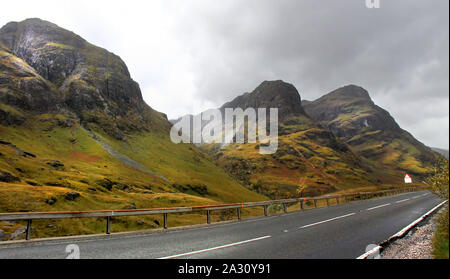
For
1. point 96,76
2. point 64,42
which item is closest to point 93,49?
point 64,42

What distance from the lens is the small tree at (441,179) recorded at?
28.2 feet

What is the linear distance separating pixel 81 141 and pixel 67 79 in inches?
2118

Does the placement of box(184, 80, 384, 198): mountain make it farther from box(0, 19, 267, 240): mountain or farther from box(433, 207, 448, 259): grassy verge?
box(433, 207, 448, 259): grassy verge

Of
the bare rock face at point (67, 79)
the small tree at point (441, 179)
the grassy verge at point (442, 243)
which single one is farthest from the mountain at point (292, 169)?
the grassy verge at point (442, 243)

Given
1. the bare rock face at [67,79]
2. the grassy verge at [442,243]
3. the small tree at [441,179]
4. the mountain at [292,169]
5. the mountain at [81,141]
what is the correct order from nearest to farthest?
the grassy verge at [442,243]
the small tree at [441,179]
the mountain at [81,141]
the bare rock face at [67,79]
the mountain at [292,169]

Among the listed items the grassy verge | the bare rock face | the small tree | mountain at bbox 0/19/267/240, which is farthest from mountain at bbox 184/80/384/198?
the grassy verge

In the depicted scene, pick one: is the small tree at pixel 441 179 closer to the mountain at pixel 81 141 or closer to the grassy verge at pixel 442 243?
the grassy verge at pixel 442 243

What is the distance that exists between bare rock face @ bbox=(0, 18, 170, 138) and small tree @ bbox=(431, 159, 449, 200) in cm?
10669

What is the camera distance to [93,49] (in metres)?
162

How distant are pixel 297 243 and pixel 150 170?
281 ft

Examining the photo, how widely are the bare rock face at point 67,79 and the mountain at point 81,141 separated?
444 millimetres

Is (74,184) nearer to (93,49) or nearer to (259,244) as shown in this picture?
(259,244)

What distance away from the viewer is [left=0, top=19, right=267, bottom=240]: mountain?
38.8 m

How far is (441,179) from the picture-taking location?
9.15m
